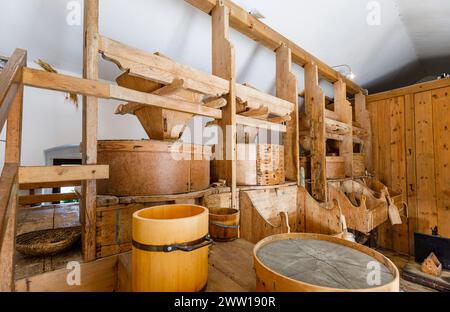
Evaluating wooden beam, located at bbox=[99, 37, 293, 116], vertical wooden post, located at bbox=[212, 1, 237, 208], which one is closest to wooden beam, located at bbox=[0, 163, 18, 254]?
wooden beam, located at bbox=[99, 37, 293, 116]

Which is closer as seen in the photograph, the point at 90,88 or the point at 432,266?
the point at 90,88

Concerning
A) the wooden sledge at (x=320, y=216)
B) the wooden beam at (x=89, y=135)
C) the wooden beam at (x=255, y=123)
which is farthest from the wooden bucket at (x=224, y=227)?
the wooden sledge at (x=320, y=216)

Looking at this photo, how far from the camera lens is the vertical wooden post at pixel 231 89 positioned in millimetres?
2242

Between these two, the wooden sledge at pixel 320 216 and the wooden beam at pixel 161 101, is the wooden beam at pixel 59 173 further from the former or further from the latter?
the wooden sledge at pixel 320 216

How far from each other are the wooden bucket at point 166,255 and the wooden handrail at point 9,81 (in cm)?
74

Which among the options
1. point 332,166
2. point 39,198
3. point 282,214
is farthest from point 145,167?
point 332,166

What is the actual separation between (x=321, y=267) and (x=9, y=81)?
170 centimetres

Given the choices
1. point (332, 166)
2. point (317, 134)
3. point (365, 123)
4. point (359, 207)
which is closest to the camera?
point (359, 207)

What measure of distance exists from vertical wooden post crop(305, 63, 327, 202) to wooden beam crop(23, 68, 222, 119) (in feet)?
7.62

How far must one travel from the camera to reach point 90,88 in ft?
4.55

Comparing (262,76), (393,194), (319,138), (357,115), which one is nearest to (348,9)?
(262,76)

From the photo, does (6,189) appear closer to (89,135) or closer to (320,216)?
(89,135)

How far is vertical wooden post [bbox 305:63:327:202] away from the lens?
3.30 meters

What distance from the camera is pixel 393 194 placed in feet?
13.9
